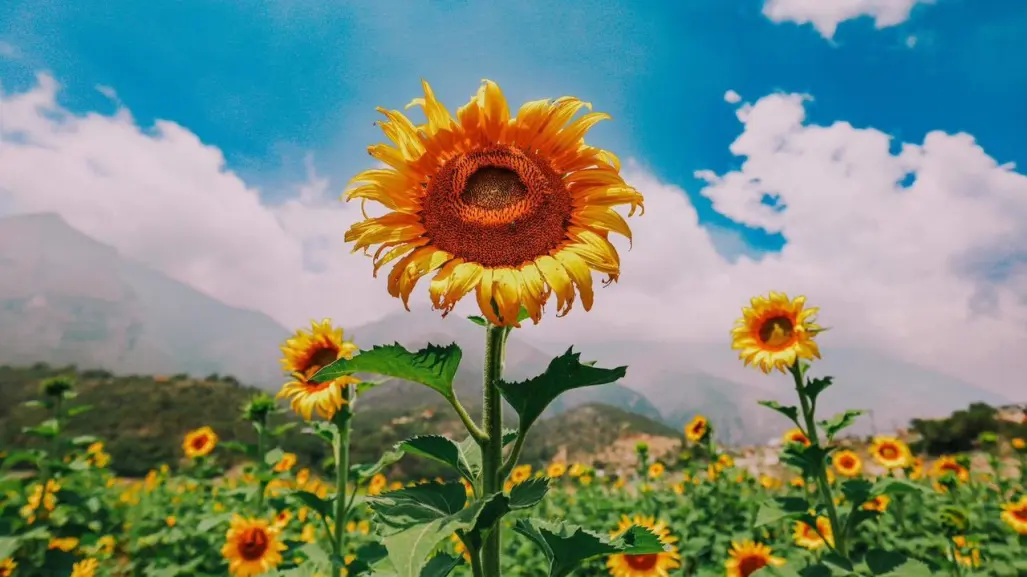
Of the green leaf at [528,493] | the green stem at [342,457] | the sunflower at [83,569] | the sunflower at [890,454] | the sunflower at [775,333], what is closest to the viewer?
the green leaf at [528,493]

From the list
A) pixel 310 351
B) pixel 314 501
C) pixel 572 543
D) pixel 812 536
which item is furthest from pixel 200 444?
pixel 572 543

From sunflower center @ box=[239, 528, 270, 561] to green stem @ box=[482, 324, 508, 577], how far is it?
15.4 feet

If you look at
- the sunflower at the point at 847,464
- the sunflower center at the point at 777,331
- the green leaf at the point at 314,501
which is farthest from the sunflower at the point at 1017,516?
the green leaf at the point at 314,501

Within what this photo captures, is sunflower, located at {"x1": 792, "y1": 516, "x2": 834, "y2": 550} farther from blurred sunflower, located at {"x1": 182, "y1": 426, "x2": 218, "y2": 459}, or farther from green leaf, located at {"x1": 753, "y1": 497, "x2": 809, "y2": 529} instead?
blurred sunflower, located at {"x1": 182, "y1": 426, "x2": 218, "y2": 459}

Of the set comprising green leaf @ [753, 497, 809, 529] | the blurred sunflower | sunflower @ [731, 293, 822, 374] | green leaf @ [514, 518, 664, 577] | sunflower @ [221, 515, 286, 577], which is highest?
sunflower @ [731, 293, 822, 374]

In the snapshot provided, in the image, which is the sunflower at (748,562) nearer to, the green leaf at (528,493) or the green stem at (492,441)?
the green stem at (492,441)

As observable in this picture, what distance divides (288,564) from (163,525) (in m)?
5.07

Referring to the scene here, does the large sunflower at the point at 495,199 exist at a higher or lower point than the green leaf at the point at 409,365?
higher

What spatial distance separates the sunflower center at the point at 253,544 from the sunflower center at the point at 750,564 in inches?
177

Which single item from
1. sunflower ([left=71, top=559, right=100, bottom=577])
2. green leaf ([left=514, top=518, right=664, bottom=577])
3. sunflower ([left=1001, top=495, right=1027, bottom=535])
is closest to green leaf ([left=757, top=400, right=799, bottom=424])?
green leaf ([left=514, top=518, right=664, bottom=577])

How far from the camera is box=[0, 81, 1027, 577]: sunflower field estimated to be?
67.4 inches

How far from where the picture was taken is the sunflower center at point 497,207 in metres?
1.93

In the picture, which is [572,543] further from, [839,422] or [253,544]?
[253,544]

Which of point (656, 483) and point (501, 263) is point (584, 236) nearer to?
point (501, 263)
